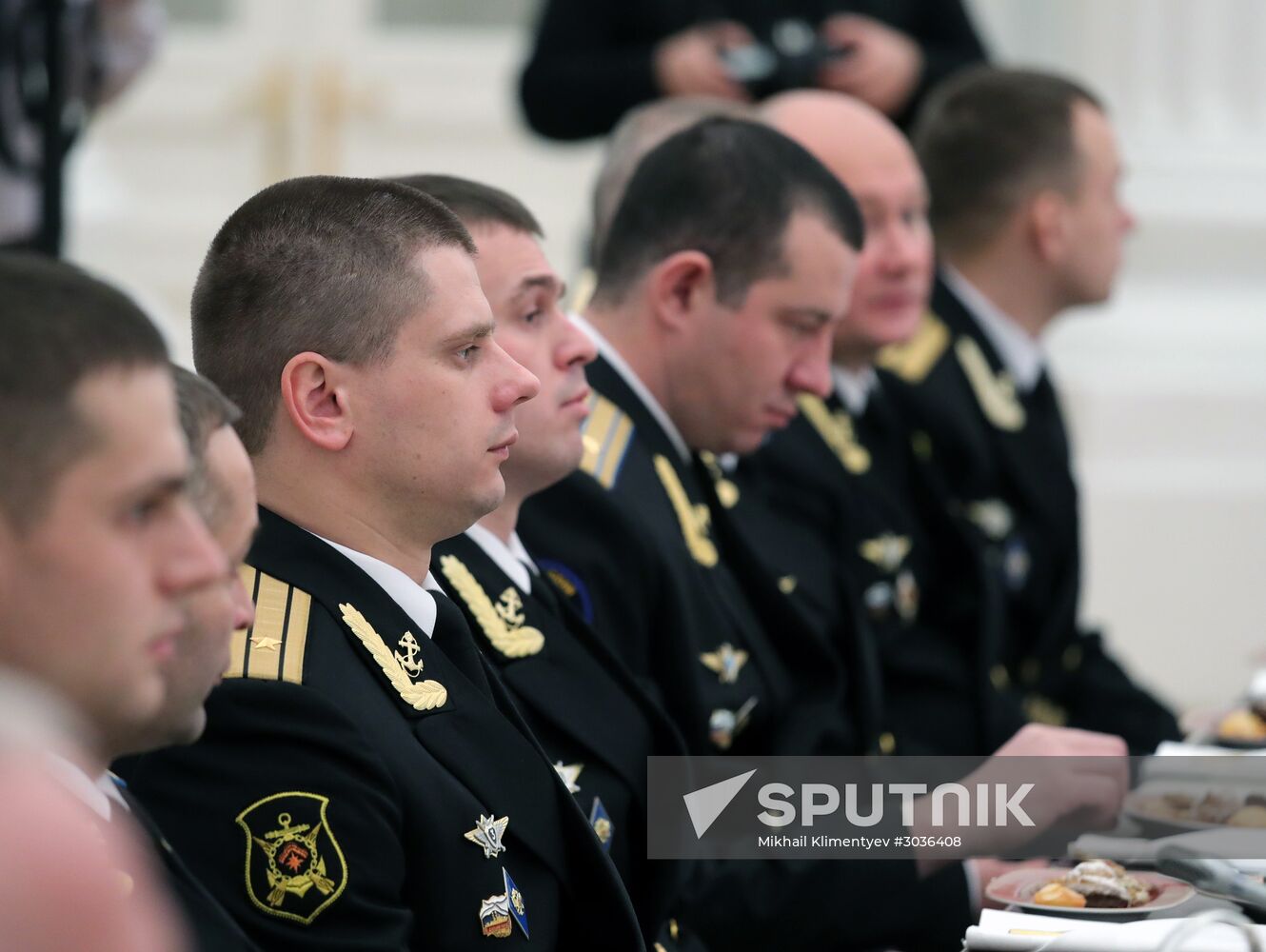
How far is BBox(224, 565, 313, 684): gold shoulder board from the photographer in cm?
141

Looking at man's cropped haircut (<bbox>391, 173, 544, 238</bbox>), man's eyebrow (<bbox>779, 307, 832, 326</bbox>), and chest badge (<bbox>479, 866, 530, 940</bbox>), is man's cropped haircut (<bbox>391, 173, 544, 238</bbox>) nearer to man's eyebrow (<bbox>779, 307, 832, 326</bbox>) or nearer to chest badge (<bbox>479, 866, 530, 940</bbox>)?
man's eyebrow (<bbox>779, 307, 832, 326</bbox>)

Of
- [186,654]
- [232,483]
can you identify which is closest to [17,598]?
[186,654]

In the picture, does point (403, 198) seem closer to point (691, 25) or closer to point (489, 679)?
point (489, 679)

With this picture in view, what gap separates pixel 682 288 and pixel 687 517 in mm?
277

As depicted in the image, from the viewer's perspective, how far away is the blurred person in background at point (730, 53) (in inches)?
136

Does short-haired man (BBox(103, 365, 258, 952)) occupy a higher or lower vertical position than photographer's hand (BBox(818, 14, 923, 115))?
higher

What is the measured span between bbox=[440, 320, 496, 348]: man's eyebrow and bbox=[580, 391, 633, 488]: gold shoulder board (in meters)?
0.53

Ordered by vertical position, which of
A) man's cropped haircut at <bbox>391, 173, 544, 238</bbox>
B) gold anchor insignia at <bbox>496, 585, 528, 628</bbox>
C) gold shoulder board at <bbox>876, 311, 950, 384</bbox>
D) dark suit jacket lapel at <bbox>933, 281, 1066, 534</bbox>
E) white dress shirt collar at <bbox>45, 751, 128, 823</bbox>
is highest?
man's cropped haircut at <bbox>391, 173, 544, 238</bbox>

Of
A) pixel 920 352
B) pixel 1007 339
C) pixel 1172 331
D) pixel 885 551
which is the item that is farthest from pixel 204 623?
pixel 1172 331

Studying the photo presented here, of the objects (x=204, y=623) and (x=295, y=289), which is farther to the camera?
(x=295, y=289)

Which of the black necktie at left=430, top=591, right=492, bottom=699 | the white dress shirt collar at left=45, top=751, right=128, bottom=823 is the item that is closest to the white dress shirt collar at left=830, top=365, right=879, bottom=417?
the black necktie at left=430, top=591, right=492, bottom=699

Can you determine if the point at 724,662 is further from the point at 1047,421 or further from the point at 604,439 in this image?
the point at 1047,421

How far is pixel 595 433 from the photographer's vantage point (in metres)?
2.17

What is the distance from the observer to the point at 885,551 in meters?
2.77
